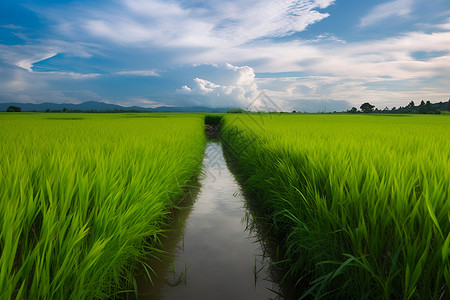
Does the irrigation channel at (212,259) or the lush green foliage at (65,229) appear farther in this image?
the irrigation channel at (212,259)

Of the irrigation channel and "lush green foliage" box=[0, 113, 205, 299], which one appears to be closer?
"lush green foliage" box=[0, 113, 205, 299]

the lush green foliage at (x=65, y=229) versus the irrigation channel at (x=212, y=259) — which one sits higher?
the lush green foliage at (x=65, y=229)

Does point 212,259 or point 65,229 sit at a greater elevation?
point 65,229

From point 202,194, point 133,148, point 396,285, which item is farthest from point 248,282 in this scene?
point 202,194

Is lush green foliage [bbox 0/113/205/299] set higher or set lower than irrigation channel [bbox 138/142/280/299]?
higher

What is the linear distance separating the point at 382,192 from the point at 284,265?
1.46 metres

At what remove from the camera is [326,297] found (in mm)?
1804

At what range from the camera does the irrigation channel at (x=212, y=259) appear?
7.52 feet

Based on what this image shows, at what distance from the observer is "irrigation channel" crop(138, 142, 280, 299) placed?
2293mm

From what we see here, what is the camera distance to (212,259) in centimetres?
281

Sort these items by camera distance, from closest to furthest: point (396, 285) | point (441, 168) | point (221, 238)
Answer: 1. point (396, 285)
2. point (441, 168)
3. point (221, 238)

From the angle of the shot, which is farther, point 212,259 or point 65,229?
point 212,259

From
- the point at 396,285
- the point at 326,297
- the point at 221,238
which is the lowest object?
the point at 221,238

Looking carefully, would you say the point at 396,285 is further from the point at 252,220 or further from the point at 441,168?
the point at 252,220
